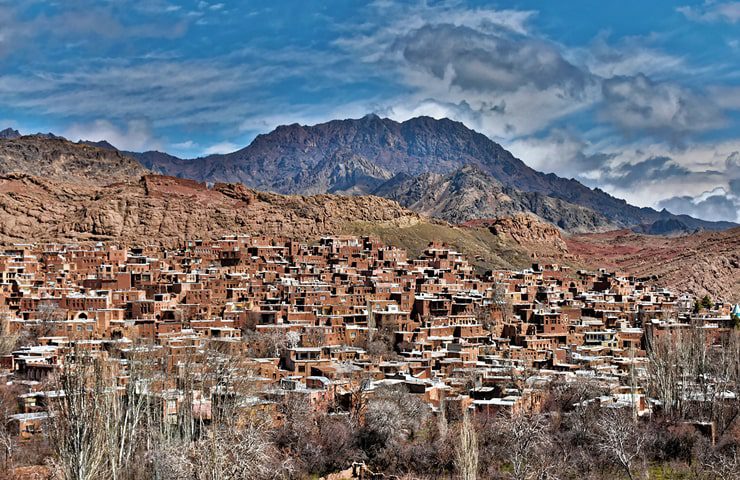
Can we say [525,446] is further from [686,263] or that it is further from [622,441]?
[686,263]

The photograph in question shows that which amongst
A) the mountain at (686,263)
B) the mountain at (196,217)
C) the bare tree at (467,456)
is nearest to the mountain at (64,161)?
the mountain at (196,217)

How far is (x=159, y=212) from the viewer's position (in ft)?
344

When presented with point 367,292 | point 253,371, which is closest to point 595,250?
point 367,292

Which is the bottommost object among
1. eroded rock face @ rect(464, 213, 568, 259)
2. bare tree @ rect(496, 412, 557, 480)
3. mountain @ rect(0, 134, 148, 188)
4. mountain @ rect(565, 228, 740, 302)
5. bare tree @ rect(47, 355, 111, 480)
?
bare tree @ rect(496, 412, 557, 480)

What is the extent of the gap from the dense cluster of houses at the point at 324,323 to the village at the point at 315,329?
14 centimetres

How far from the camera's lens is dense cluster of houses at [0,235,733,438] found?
4575 centimetres

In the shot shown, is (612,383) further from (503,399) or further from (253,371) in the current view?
(253,371)

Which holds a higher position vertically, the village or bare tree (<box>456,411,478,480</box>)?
the village

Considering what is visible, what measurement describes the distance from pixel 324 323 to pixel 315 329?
2904 millimetres

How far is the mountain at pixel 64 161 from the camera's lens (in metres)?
155

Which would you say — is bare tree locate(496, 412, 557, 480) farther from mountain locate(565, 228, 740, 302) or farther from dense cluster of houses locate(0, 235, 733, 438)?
mountain locate(565, 228, 740, 302)

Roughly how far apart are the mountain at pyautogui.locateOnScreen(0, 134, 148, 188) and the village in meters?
72.5

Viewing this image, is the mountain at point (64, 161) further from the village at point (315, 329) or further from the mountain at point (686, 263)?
the mountain at point (686, 263)

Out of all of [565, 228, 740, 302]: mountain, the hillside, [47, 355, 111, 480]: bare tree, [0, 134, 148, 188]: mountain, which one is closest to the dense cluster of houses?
[47, 355, 111, 480]: bare tree
